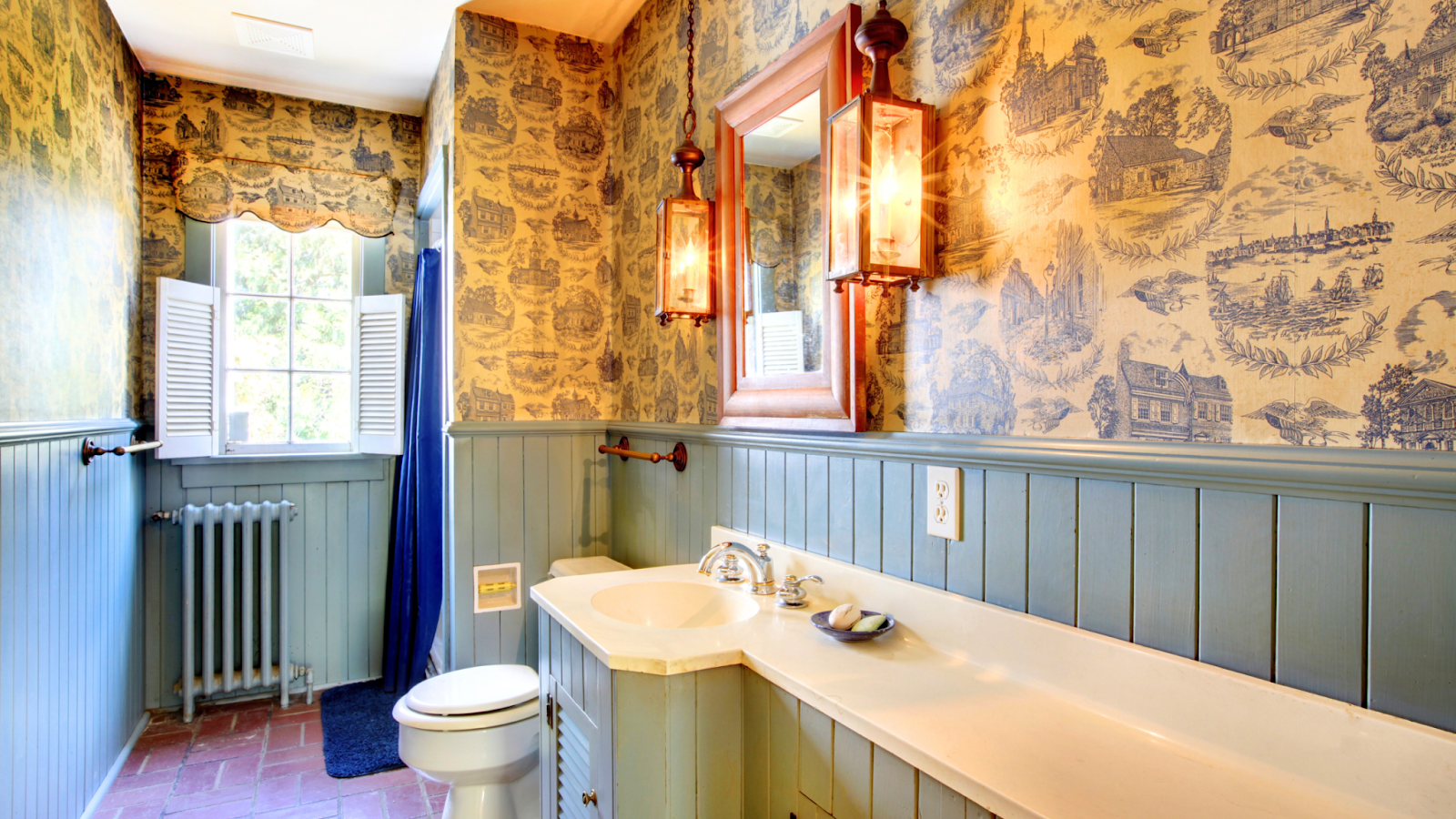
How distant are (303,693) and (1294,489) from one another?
3574 millimetres

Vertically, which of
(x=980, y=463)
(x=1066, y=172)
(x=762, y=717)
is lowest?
(x=762, y=717)

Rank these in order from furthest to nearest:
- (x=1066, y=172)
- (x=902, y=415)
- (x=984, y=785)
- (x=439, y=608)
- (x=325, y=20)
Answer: (x=439, y=608) < (x=325, y=20) < (x=902, y=415) < (x=1066, y=172) < (x=984, y=785)

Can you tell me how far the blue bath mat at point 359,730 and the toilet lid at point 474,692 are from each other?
0.75 meters

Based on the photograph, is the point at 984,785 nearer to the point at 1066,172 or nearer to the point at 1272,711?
the point at 1272,711

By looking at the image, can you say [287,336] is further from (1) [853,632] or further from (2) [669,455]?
(1) [853,632]

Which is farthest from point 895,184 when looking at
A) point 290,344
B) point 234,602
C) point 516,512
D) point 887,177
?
point 234,602

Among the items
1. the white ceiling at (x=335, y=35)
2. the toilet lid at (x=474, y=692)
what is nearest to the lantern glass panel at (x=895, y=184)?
the toilet lid at (x=474, y=692)

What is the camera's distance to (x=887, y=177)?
4.04 ft

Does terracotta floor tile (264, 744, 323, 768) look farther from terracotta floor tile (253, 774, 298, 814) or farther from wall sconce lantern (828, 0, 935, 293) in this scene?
wall sconce lantern (828, 0, 935, 293)

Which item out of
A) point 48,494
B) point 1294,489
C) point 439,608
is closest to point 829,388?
point 1294,489

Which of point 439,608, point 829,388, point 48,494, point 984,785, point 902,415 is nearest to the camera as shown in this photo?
point 984,785

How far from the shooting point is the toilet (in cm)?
191

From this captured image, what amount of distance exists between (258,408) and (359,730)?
1.40 m

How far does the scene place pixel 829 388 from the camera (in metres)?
1.49
